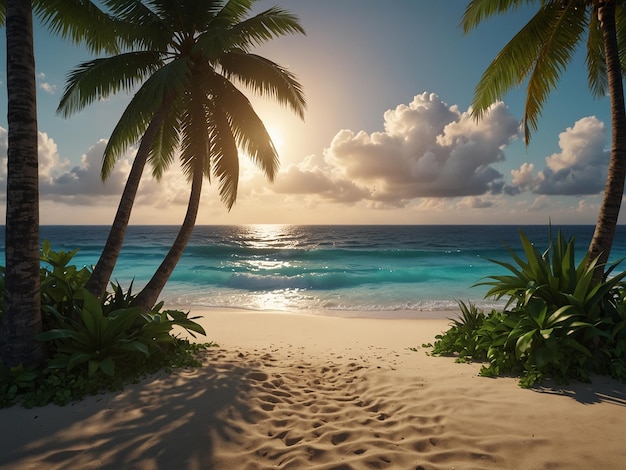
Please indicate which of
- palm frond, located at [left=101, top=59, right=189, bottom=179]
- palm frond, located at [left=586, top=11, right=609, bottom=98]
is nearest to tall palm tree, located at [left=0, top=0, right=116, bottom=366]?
palm frond, located at [left=101, top=59, right=189, bottom=179]

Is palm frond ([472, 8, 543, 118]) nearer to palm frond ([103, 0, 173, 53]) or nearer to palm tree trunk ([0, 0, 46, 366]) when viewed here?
palm frond ([103, 0, 173, 53])

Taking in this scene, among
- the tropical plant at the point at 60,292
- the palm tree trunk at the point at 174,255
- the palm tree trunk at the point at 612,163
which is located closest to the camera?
the tropical plant at the point at 60,292

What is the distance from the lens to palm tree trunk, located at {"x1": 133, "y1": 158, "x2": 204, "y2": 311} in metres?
6.11

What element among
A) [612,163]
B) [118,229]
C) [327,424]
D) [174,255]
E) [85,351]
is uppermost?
[612,163]

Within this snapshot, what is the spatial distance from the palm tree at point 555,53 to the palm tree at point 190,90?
4.10m

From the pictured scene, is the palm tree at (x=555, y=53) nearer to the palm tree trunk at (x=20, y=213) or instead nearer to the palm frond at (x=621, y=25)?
the palm frond at (x=621, y=25)

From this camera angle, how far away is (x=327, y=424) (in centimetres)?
351

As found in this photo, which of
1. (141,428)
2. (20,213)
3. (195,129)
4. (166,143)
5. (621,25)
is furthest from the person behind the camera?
(166,143)

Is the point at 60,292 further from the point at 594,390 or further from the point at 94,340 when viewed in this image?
the point at 594,390

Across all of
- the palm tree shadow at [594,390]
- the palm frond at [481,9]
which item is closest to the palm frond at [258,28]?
the palm frond at [481,9]

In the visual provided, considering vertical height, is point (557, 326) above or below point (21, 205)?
below

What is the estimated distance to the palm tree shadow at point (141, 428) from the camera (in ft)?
9.43

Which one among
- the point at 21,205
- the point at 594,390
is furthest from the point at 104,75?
the point at 594,390

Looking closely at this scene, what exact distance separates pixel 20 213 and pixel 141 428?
10.0 ft
